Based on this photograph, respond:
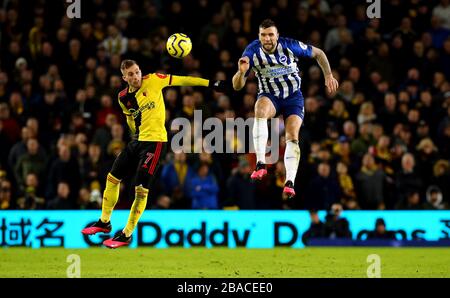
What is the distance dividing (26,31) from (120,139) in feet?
13.3

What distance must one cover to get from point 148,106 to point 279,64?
188cm

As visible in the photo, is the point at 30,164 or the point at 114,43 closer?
the point at 30,164

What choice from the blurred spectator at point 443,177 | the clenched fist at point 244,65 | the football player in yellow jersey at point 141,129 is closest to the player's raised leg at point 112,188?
the football player in yellow jersey at point 141,129

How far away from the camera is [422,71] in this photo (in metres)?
21.6

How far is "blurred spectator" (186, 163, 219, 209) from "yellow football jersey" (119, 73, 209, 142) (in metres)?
4.53

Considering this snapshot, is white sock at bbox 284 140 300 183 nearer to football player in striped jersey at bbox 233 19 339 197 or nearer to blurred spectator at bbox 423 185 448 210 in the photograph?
football player in striped jersey at bbox 233 19 339 197

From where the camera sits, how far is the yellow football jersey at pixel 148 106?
1419 cm

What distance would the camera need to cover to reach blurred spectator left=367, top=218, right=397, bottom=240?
738 inches

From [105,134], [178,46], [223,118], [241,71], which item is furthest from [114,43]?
[241,71]

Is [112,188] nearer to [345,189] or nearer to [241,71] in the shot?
Answer: [241,71]

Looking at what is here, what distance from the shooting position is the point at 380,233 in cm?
1881

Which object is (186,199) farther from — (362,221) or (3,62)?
(3,62)

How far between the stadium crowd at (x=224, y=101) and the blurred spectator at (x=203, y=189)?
0.02 meters
